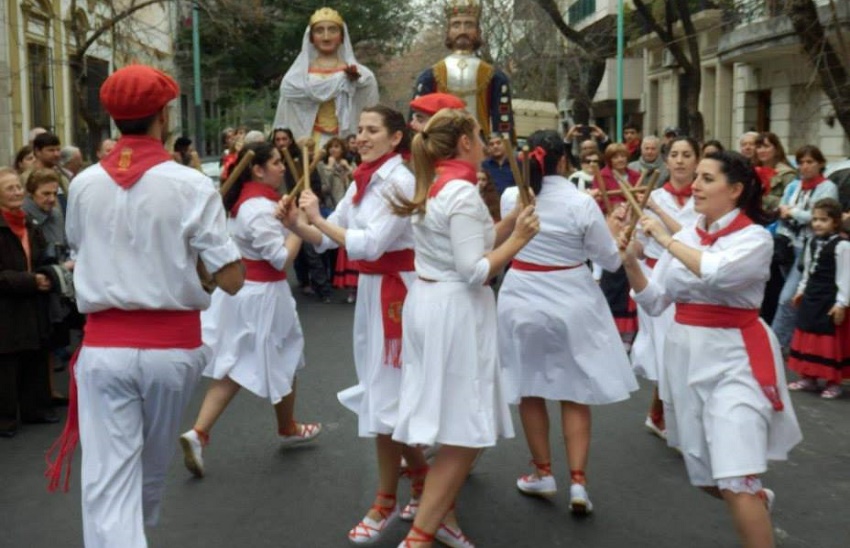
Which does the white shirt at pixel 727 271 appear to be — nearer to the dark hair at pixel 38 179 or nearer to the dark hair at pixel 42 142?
the dark hair at pixel 38 179

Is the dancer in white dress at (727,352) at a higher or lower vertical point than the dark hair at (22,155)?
lower

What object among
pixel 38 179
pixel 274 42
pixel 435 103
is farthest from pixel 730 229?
pixel 274 42

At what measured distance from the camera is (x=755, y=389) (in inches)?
177

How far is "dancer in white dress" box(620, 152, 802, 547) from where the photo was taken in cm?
439

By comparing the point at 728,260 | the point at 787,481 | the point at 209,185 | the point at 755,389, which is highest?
the point at 209,185

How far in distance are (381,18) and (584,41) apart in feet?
58.6

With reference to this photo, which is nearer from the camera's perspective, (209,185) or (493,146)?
(209,185)

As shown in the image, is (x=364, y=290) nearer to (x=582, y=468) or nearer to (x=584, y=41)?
(x=582, y=468)

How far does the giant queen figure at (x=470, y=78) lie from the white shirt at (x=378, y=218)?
3.81 meters

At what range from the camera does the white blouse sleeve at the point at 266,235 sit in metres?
6.16

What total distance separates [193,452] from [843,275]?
5.05 metres

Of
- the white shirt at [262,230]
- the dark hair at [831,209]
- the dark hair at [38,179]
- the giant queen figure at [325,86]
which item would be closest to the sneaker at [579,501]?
the white shirt at [262,230]

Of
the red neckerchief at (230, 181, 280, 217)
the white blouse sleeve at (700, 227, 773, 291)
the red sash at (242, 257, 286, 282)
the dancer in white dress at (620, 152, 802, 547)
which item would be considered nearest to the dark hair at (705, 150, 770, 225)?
the dancer in white dress at (620, 152, 802, 547)

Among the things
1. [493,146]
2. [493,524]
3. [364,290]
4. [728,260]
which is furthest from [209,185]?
[493,146]
